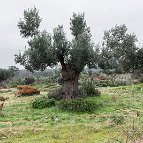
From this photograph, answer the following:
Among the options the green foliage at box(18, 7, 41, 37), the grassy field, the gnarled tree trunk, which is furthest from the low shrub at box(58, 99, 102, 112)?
the green foliage at box(18, 7, 41, 37)

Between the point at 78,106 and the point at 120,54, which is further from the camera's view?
the point at 120,54

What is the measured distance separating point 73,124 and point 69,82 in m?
12.3

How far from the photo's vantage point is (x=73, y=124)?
2778cm

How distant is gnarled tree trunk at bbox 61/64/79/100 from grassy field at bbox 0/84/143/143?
3712 mm

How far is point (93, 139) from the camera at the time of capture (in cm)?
2308

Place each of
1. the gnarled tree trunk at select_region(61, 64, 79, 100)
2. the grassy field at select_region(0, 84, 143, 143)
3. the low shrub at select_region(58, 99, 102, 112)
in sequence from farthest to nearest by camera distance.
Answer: the gnarled tree trunk at select_region(61, 64, 79, 100) < the low shrub at select_region(58, 99, 102, 112) < the grassy field at select_region(0, 84, 143, 143)

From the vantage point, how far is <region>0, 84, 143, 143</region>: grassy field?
2327 cm

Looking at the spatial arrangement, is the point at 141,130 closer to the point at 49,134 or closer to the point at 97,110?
the point at 49,134

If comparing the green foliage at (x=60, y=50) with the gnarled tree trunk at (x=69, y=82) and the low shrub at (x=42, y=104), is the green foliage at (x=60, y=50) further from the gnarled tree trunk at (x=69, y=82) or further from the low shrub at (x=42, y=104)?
the low shrub at (x=42, y=104)

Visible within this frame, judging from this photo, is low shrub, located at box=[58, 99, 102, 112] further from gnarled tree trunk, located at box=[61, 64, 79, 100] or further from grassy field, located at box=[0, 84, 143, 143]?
gnarled tree trunk, located at box=[61, 64, 79, 100]

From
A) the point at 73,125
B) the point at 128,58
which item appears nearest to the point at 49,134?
the point at 73,125

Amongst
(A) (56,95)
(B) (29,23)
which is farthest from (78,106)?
(B) (29,23)

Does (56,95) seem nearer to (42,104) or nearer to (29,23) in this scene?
(42,104)

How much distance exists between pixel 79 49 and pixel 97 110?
25.3 ft
